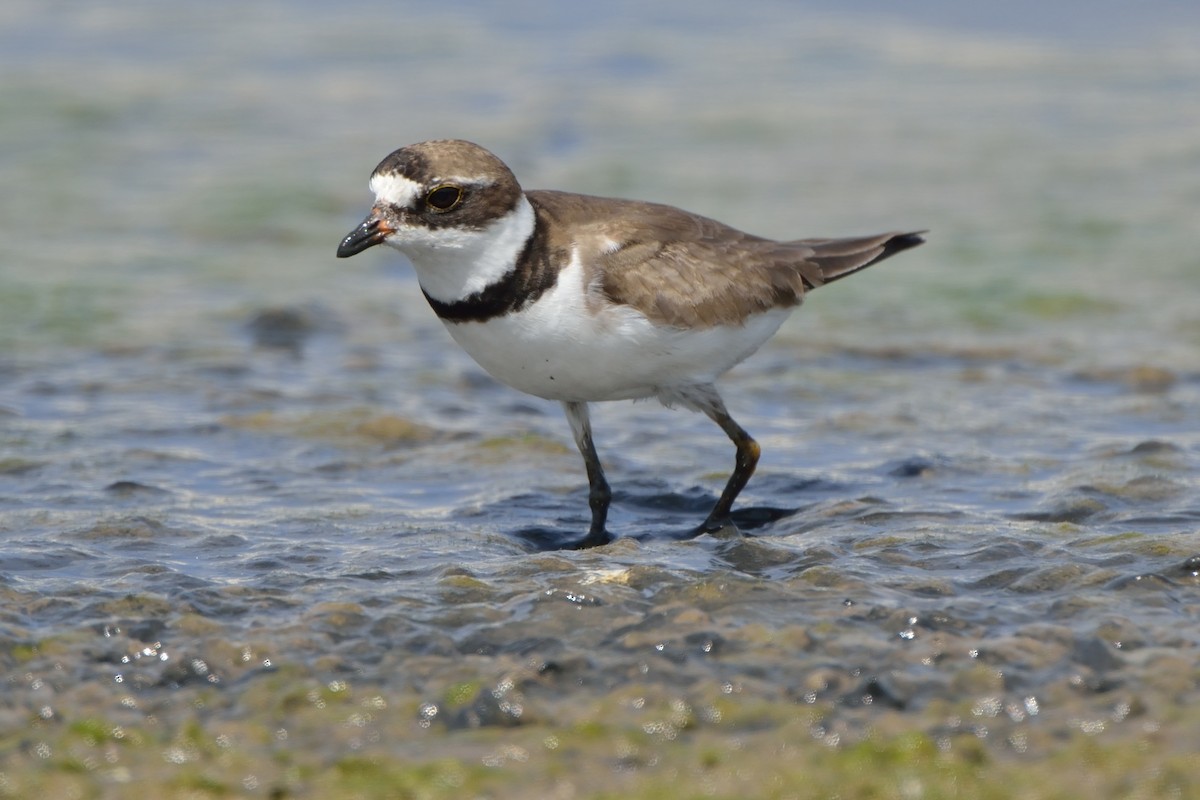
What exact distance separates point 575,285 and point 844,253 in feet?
5.36

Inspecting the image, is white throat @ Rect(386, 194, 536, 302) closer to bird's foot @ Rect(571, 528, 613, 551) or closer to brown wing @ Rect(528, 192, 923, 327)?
brown wing @ Rect(528, 192, 923, 327)

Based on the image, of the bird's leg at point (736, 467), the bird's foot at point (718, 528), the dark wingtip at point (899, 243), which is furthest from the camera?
the dark wingtip at point (899, 243)

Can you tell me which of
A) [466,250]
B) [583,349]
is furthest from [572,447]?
[466,250]

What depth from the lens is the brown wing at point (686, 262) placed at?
580 centimetres

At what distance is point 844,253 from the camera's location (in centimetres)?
677

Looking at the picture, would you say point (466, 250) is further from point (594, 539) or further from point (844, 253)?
point (844, 253)

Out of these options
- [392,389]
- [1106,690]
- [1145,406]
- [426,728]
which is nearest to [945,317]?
[1145,406]

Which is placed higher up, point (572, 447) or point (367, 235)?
point (367, 235)

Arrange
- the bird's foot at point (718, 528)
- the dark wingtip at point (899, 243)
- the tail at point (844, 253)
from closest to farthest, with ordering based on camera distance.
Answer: the bird's foot at point (718, 528), the tail at point (844, 253), the dark wingtip at point (899, 243)

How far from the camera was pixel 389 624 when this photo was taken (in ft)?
15.1

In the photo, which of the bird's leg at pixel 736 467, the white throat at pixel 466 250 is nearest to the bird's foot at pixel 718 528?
the bird's leg at pixel 736 467

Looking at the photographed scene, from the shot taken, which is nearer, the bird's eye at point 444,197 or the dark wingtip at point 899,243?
the bird's eye at point 444,197

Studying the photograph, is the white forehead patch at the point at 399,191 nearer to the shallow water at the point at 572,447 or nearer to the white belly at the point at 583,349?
the white belly at the point at 583,349

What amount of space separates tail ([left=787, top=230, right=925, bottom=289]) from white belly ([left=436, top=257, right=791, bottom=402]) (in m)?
0.67
